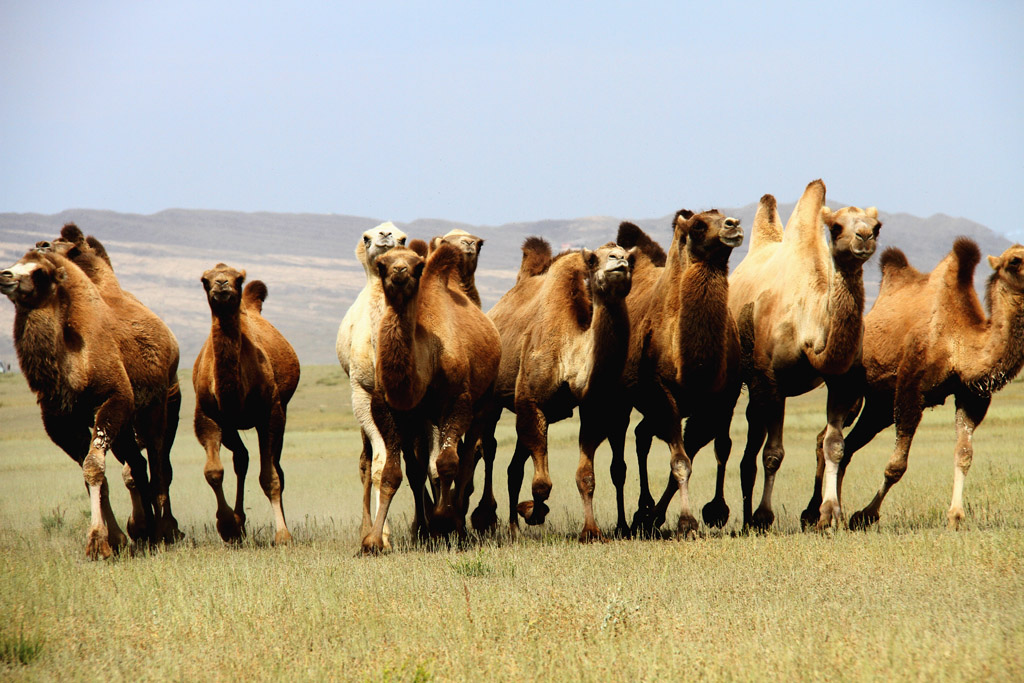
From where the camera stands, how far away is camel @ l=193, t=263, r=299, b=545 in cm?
1083

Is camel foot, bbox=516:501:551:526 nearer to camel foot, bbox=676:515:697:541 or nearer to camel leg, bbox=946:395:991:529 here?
camel foot, bbox=676:515:697:541

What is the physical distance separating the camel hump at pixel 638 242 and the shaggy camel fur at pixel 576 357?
Result: 1483 millimetres

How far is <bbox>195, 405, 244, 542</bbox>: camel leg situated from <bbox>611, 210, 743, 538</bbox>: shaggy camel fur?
12.9 ft

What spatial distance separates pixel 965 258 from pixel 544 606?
578 centimetres

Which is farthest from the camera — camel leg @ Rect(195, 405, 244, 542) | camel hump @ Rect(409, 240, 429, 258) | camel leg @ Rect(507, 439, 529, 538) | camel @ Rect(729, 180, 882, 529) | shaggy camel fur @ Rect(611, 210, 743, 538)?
camel leg @ Rect(507, 439, 529, 538)

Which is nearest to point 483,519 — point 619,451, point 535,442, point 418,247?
point 619,451

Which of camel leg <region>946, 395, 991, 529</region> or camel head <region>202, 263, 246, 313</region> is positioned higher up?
camel head <region>202, 263, 246, 313</region>

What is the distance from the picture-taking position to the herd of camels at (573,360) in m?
9.82

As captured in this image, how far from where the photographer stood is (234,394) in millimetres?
11023

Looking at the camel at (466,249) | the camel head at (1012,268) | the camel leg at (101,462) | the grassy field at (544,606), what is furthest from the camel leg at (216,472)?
the camel head at (1012,268)

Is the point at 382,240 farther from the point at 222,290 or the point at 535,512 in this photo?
the point at 535,512

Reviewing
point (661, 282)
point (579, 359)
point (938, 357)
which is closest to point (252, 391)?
point (579, 359)

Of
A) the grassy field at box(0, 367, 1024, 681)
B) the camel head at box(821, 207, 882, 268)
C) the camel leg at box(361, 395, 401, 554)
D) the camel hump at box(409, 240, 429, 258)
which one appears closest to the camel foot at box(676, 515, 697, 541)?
the grassy field at box(0, 367, 1024, 681)

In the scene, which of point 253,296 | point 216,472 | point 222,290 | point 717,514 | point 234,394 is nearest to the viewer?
point 222,290
